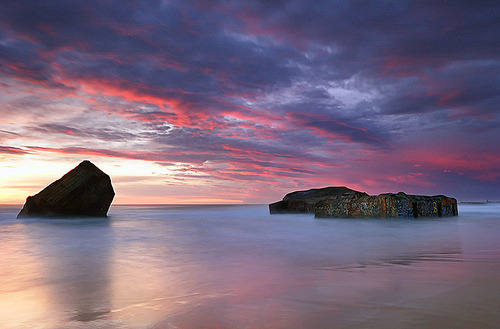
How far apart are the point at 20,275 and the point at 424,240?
484 cm

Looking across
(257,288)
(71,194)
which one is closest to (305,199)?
(71,194)

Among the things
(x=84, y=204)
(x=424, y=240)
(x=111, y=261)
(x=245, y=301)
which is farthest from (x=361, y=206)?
(x=84, y=204)

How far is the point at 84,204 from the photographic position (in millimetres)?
11383

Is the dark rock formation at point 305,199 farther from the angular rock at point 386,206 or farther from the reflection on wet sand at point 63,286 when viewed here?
the reflection on wet sand at point 63,286

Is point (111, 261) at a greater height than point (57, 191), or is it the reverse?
point (57, 191)

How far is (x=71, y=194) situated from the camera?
35.5ft

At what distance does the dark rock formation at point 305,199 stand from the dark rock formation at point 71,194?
7622mm

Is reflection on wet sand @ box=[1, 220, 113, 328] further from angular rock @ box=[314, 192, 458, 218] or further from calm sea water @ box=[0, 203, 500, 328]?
angular rock @ box=[314, 192, 458, 218]

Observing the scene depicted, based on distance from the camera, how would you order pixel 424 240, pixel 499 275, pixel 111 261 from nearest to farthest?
pixel 499 275, pixel 111 261, pixel 424 240

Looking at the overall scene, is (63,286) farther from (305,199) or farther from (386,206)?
(305,199)

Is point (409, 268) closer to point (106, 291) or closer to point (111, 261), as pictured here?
point (106, 291)

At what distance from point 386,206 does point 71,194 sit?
9.81 m

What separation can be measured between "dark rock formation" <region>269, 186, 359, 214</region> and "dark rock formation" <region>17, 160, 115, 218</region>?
7.62 metres

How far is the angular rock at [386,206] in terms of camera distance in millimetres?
8750
